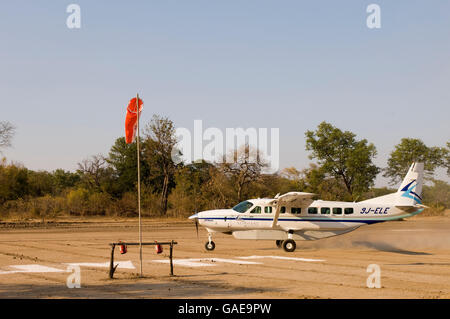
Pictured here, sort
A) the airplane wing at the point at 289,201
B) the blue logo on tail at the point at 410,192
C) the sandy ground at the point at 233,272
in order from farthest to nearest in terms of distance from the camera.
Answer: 1. the blue logo on tail at the point at 410,192
2. the airplane wing at the point at 289,201
3. the sandy ground at the point at 233,272

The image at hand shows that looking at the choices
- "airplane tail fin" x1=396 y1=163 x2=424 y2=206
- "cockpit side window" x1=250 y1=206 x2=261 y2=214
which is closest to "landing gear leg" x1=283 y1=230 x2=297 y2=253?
"cockpit side window" x1=250 y1=206 x2=261 y2=214

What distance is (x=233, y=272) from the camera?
17469 millimetres

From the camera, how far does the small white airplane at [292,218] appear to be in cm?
2614

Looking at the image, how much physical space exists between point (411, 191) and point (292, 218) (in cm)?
676

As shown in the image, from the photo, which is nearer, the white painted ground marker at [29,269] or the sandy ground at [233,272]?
the sandy ground at [233,272]

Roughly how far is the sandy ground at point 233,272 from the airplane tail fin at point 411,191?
2625mm

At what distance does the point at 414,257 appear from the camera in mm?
23953

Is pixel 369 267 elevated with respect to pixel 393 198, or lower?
lower

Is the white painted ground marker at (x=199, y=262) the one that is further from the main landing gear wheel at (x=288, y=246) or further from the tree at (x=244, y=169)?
the tree at (x=244, y=169)

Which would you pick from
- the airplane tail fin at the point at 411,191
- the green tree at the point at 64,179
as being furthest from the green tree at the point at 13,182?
the airplane tail fin at the point at 411,191

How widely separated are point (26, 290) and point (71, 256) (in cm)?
965
